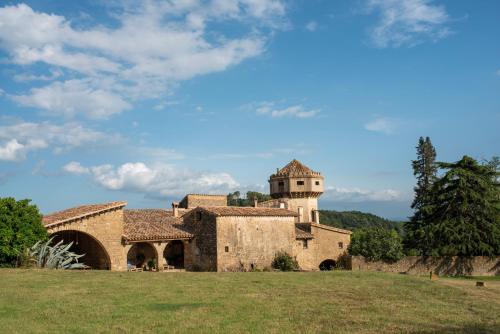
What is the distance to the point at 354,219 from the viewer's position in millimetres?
124125

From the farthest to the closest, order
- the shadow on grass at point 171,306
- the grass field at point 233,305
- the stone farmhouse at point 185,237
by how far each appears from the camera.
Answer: the stone farmhouse at point 185,237 < the shadow on grass at point 171,306 < the grass field at point 233,305

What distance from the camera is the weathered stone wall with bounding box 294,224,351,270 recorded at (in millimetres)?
40031

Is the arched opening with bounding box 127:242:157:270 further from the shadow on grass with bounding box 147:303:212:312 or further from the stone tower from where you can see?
the shadow on grass with bounding box 147:303:212:312

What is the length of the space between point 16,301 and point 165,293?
196 inches

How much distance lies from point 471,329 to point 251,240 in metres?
23.3

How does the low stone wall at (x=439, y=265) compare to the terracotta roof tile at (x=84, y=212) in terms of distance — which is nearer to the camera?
the terracotta roof tile at (x=84, y=212)

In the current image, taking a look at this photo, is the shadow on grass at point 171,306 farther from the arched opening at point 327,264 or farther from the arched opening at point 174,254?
the arched opening at point 327,264

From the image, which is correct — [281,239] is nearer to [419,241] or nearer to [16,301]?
[419,241]

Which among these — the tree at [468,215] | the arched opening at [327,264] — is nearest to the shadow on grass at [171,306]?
the arched opening at [327,264]

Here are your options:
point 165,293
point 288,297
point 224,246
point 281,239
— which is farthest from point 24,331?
point 281,239

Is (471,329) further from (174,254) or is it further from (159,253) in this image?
(174,254)

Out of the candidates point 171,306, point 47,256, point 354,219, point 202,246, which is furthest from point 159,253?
point 354,219

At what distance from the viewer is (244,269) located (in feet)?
115

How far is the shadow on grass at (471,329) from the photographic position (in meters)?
12.9
